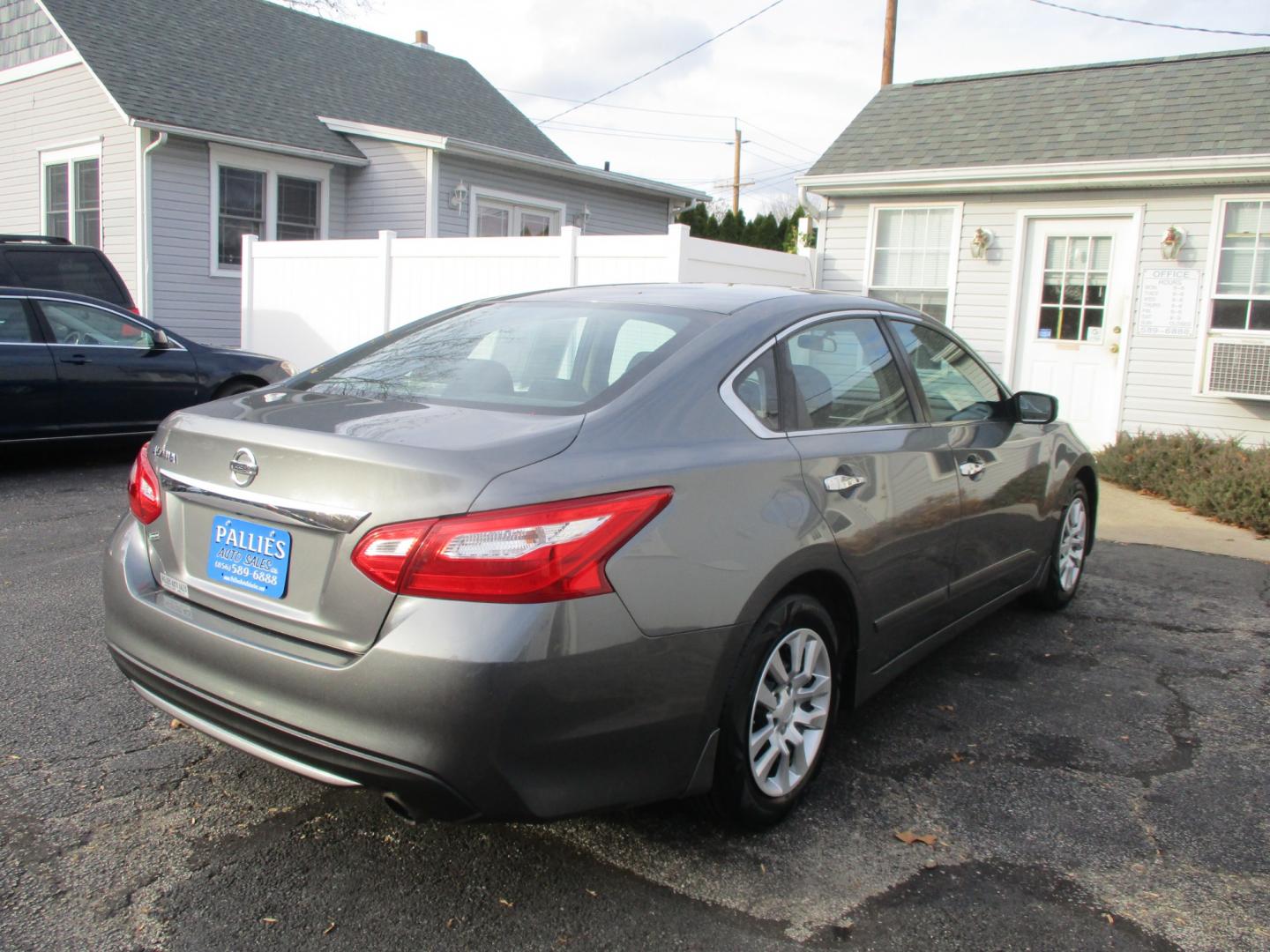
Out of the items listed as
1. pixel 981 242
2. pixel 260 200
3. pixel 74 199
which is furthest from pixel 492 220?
pixel 981 242

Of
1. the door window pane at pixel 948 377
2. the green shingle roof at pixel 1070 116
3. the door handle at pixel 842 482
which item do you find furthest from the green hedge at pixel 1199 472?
the door handle at pixel 842 482

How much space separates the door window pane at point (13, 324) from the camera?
25.8 feet

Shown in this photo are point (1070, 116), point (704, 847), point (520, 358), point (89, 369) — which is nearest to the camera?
point (704, 847)

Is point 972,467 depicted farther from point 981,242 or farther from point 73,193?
point 73,193

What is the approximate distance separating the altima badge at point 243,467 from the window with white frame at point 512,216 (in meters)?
13.6

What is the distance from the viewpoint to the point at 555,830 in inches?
117

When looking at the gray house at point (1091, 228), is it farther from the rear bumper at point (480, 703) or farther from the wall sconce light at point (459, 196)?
the rear bumper at point (480, 703)

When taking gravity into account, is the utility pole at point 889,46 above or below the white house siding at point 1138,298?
above

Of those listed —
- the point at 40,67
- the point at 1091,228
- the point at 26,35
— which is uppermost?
the point at 26,35

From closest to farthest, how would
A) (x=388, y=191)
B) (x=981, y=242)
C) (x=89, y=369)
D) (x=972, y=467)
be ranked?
(x=972, y=467)
(x=89, y=369)
(x=981, y=242)
(x=388, y=191)

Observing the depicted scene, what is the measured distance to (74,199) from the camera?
14.9 m

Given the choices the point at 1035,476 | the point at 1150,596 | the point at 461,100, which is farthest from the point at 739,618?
the point at 461,100

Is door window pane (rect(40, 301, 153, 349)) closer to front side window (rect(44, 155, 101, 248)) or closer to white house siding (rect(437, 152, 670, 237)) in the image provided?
front side window (rect(44, 155, 101, 248))

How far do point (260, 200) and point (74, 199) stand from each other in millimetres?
2629
